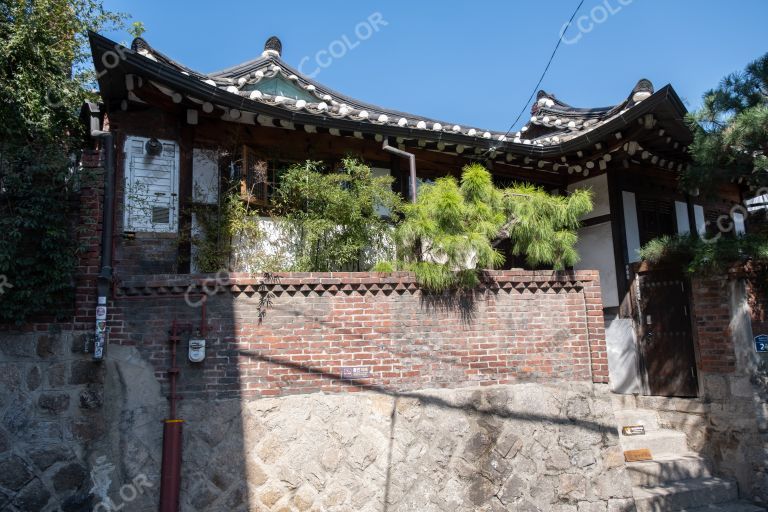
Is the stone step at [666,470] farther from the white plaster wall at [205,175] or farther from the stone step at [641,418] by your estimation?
the white plaster wall at [205,175]

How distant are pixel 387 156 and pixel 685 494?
5.87 m

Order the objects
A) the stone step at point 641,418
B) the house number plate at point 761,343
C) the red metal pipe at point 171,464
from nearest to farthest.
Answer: the red metal pipe at point 171,464
the house number plate at point 761,343
the stone step at point 641,418

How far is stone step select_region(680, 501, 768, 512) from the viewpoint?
21.0ft

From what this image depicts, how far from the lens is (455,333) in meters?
6.03

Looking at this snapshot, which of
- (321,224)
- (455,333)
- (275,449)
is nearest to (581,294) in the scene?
(455,333)

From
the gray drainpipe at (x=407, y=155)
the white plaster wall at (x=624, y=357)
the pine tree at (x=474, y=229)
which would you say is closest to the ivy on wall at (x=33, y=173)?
the pine tree at (x=474, y=229)

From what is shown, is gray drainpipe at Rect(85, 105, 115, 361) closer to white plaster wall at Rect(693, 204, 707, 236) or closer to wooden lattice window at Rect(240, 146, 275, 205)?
wooden lattice window at Rect(240, 146, 275, 205)

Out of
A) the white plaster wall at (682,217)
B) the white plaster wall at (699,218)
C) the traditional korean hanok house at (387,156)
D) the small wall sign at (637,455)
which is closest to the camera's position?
the traditional korean hanok house at (387,156)

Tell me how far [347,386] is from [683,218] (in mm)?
7707

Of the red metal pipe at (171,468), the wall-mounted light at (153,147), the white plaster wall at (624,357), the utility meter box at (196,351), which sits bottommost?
the red metal pipe at (171,468)

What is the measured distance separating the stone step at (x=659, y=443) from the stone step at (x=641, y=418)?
1.12 feet

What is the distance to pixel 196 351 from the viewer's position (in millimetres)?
5293

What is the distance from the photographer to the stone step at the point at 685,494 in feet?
20.6

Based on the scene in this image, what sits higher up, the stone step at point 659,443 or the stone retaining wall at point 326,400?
the stone retaining wall at point 326,400
